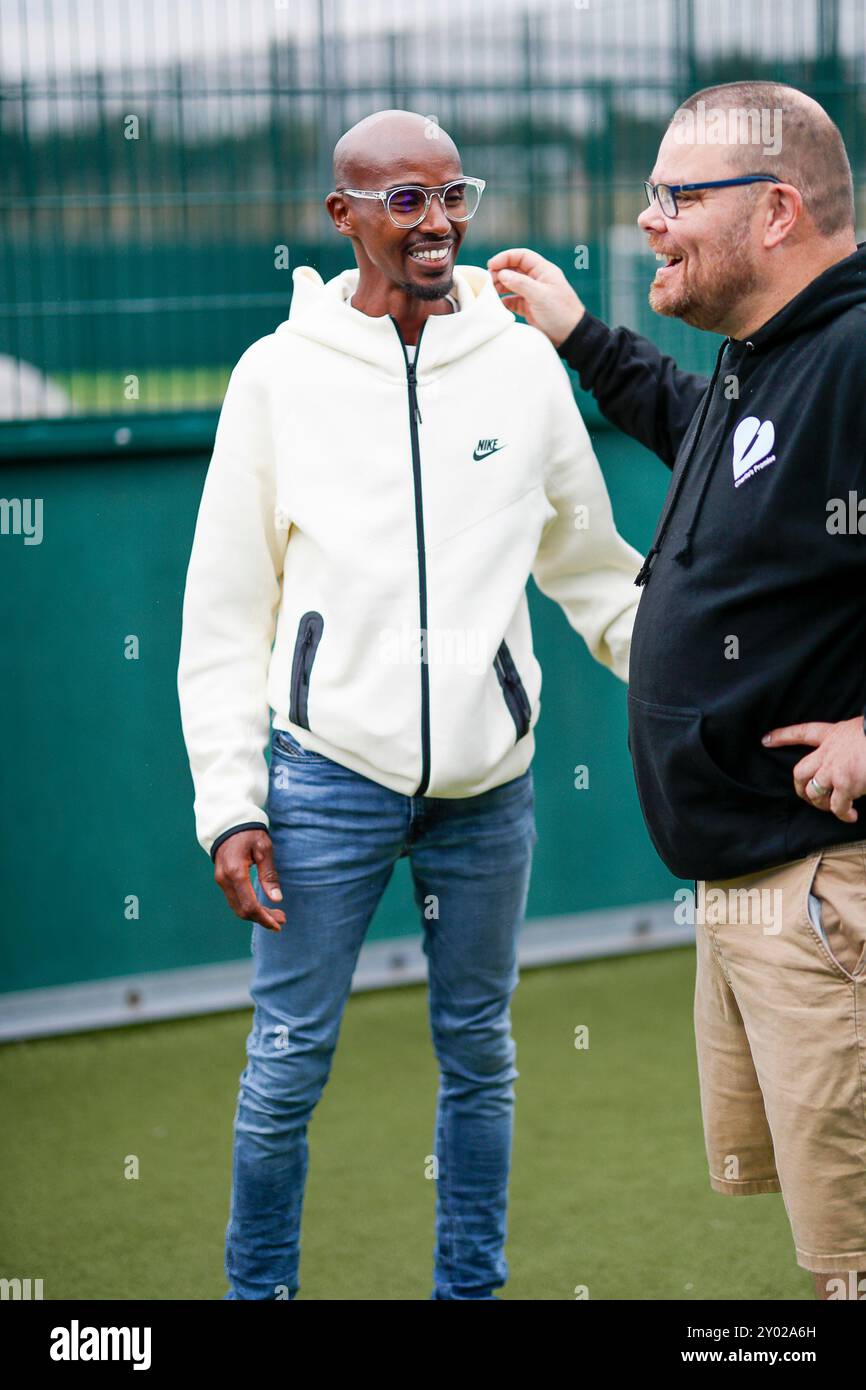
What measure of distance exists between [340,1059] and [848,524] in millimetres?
2238

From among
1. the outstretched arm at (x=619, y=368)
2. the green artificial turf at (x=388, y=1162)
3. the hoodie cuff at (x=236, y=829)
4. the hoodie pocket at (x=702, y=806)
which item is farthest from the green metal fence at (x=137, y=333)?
the hoodie pocket at (x=702, y=806)

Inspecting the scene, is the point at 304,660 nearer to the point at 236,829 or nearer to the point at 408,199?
the point at 236,829

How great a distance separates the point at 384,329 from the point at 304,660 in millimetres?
464

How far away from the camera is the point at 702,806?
2045mm

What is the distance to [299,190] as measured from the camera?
3932 mm

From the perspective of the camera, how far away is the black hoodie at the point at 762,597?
192 cm

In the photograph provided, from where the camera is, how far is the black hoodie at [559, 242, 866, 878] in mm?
1916

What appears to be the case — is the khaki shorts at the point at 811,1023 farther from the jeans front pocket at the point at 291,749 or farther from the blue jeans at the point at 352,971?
the jeans front pocket at the point at 291,749

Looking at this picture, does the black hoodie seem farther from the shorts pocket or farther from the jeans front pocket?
the jeans front pocket

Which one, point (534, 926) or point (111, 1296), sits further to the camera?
point (534, 926)
